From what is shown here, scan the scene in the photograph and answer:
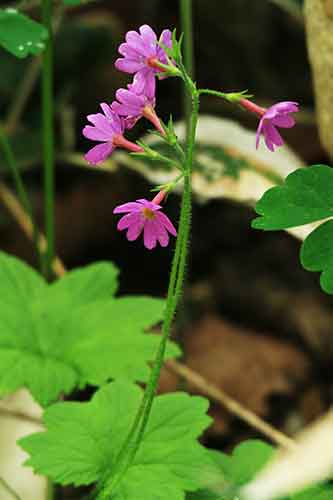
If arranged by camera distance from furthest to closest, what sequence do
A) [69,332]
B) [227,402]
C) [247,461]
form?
1. [227,402]
2. [69,332]
3. [247,461]

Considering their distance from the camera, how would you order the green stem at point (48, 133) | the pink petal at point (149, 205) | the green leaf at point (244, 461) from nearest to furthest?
the pink petal at point (149, 205), the green leaf at point (244, 461), the green stem at point (48, 133)

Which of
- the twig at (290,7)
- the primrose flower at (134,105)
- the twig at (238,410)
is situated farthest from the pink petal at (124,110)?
the twig at (290,7)

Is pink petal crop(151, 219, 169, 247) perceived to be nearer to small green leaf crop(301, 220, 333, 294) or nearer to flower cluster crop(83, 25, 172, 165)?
flower cluster crop(83, 25, 172, 165)

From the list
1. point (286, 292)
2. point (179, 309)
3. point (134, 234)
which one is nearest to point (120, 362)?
point (134, 234)

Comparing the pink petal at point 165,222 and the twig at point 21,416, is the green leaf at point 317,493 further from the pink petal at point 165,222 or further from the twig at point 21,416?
the twig at point 21,416

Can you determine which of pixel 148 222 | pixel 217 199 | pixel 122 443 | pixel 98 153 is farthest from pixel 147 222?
pixel 217 199

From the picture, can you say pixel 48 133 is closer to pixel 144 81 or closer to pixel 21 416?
pixel 21 416
